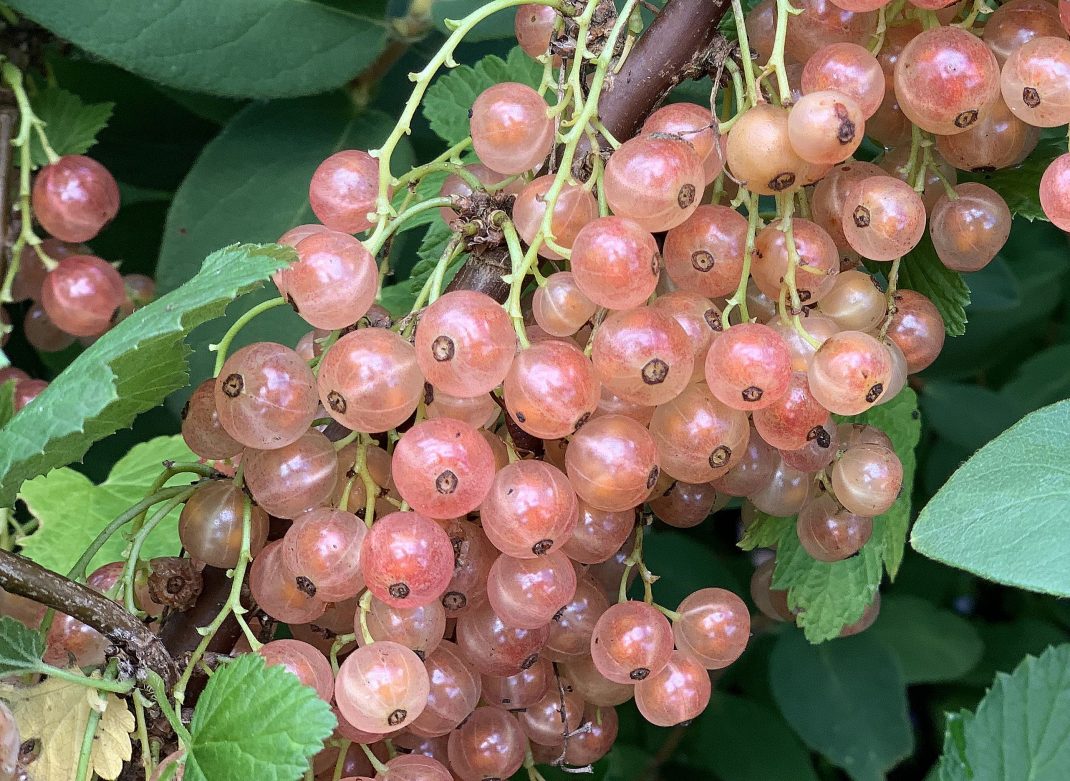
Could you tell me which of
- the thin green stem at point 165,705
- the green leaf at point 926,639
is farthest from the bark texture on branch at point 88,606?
the green leaf at point 926,639

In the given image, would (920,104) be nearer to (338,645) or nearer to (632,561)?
(632,561)

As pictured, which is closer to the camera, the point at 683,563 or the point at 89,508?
the point at 89,508

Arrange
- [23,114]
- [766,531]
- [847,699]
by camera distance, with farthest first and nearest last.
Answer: [847,699] < [23,114] < [766,531]

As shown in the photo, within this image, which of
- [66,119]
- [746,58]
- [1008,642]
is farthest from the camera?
[1008,642]

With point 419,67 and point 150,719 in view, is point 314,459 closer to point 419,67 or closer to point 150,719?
point 150,719

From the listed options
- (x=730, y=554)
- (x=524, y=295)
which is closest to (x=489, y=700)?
Answer: (x=524, y=295)

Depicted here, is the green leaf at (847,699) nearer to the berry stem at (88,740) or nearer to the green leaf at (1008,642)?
the green leaf at (1008,642)

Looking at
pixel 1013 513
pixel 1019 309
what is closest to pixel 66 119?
pixel 1013 513
